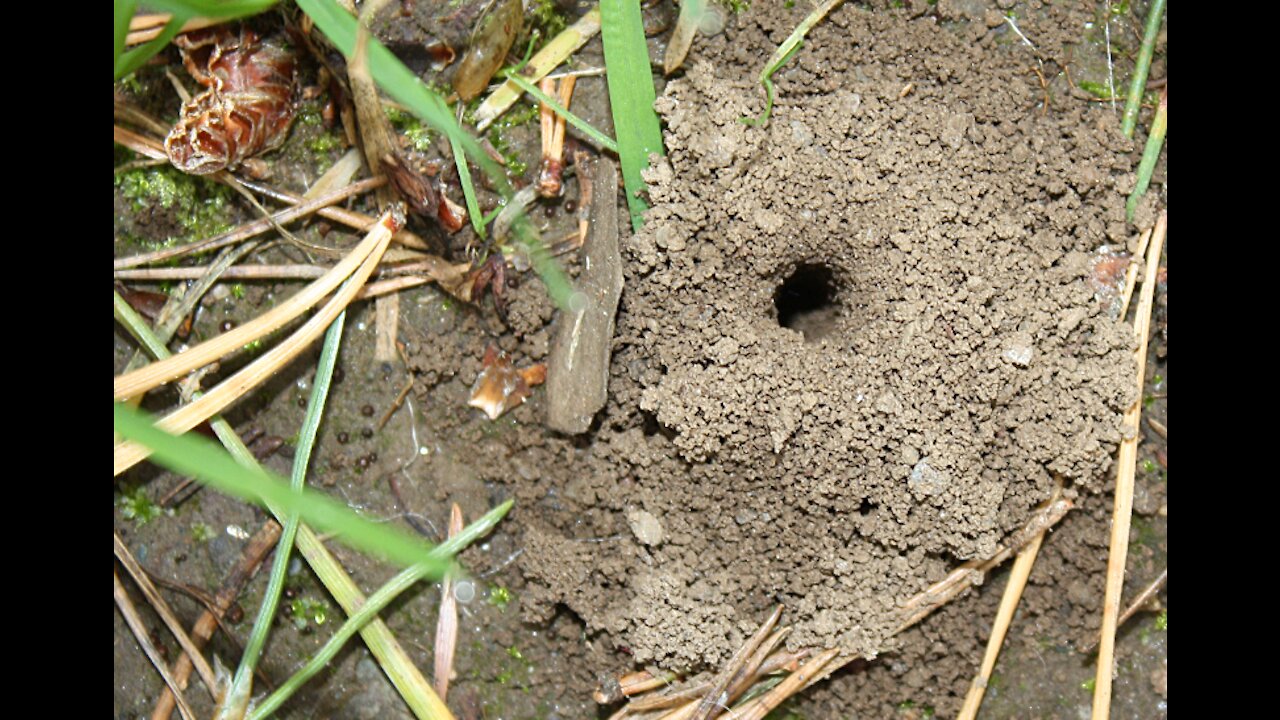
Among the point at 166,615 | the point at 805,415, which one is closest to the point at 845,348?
the point at 805,415

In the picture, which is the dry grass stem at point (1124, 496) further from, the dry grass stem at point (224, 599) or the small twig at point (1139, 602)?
the dry grass stem at point (224, 599)

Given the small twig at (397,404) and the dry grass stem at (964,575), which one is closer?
the dry grass stem at (964,575)

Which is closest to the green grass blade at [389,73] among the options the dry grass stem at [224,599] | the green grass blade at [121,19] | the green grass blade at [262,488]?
the green grass blade at [121,19]

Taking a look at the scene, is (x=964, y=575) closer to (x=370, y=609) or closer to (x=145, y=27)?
(x=370, y=609)

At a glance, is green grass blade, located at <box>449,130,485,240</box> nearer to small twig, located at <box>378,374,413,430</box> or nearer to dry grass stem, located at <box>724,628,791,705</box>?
small twig, located at <box>378,374,413,430</box>

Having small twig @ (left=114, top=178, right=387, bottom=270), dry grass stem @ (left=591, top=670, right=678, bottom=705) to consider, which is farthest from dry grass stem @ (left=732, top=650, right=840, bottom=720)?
small twig @ (left=114, top=178, right=387, bottom=270)

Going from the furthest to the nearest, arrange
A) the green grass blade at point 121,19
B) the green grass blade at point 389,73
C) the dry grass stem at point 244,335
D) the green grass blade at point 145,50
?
the dry grass stem at point 244,335 < the green grass blade at point 145,50 < the green grass blade at point 121,19 < the green grass blade at point 389,73
